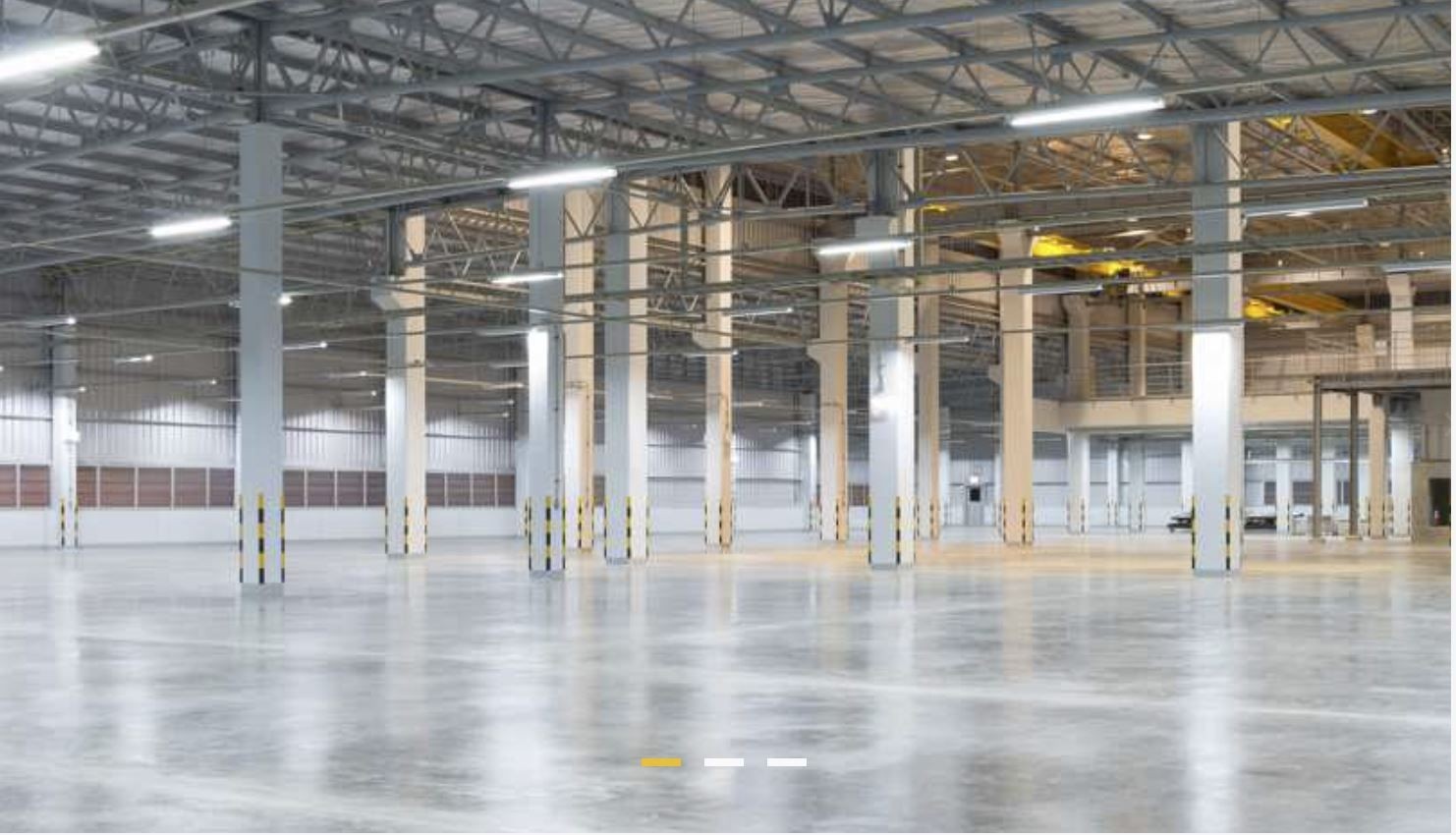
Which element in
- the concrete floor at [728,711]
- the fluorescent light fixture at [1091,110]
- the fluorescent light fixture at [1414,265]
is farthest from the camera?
the fluorescent light fixture at [1414,265]

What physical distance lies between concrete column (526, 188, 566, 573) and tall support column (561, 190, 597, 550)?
6321 millimetres

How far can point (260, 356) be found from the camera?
26766 millimetres

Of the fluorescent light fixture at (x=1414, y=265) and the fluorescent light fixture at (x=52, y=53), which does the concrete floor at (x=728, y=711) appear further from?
the fluorescent light fixture at (x=1414, y=265)

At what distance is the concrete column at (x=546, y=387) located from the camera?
103 feet

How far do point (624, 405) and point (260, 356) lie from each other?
12.3m

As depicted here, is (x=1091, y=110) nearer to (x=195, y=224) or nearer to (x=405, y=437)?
(x=195, y=224)

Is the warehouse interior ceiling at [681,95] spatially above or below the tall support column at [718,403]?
above

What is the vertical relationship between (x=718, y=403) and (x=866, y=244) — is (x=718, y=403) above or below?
below

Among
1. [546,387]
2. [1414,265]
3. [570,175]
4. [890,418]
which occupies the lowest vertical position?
[890,418]

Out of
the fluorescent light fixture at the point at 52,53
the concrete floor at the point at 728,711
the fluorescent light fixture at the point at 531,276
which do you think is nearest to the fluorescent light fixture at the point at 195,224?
the concrete floor at the point at 728,711

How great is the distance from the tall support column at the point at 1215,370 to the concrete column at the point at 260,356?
16614 millimetres

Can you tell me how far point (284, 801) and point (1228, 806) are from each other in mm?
4809

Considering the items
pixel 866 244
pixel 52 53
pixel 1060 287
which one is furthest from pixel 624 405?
pixel 52 53

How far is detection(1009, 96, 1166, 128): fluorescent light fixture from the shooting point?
63.1 ft
